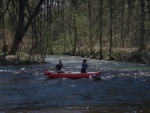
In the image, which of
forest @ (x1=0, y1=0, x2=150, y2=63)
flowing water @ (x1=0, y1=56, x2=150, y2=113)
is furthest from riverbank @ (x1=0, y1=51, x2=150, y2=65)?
flowing water @ (x1=0, y1=56, x2=150, y2=113)

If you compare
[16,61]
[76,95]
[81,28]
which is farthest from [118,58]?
[76,95]

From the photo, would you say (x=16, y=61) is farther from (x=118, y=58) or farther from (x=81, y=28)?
(x=81, y=28)

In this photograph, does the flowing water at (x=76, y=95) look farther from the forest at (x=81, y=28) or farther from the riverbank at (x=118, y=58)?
the riverbank at (x=118, y=58)

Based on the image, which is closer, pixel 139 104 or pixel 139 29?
pixel 139 104

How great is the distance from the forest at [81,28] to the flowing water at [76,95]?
7067mm

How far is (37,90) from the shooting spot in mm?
16891

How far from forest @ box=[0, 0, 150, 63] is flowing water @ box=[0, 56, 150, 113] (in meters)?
7.07

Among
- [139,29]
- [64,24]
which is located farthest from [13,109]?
[64,24]

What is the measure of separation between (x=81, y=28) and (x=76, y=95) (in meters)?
38.5

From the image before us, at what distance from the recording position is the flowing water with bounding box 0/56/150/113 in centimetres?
1238

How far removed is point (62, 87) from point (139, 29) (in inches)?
844

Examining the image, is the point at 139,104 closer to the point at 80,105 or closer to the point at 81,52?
the point at 80,105

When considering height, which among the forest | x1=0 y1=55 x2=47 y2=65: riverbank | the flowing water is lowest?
the flowing water

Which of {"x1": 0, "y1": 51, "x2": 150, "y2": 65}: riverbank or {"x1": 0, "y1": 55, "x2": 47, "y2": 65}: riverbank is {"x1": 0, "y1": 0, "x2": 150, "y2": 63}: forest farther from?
{"x1": 0, "y1": 55, "x2": 47, "y2": 65}: riverbank
